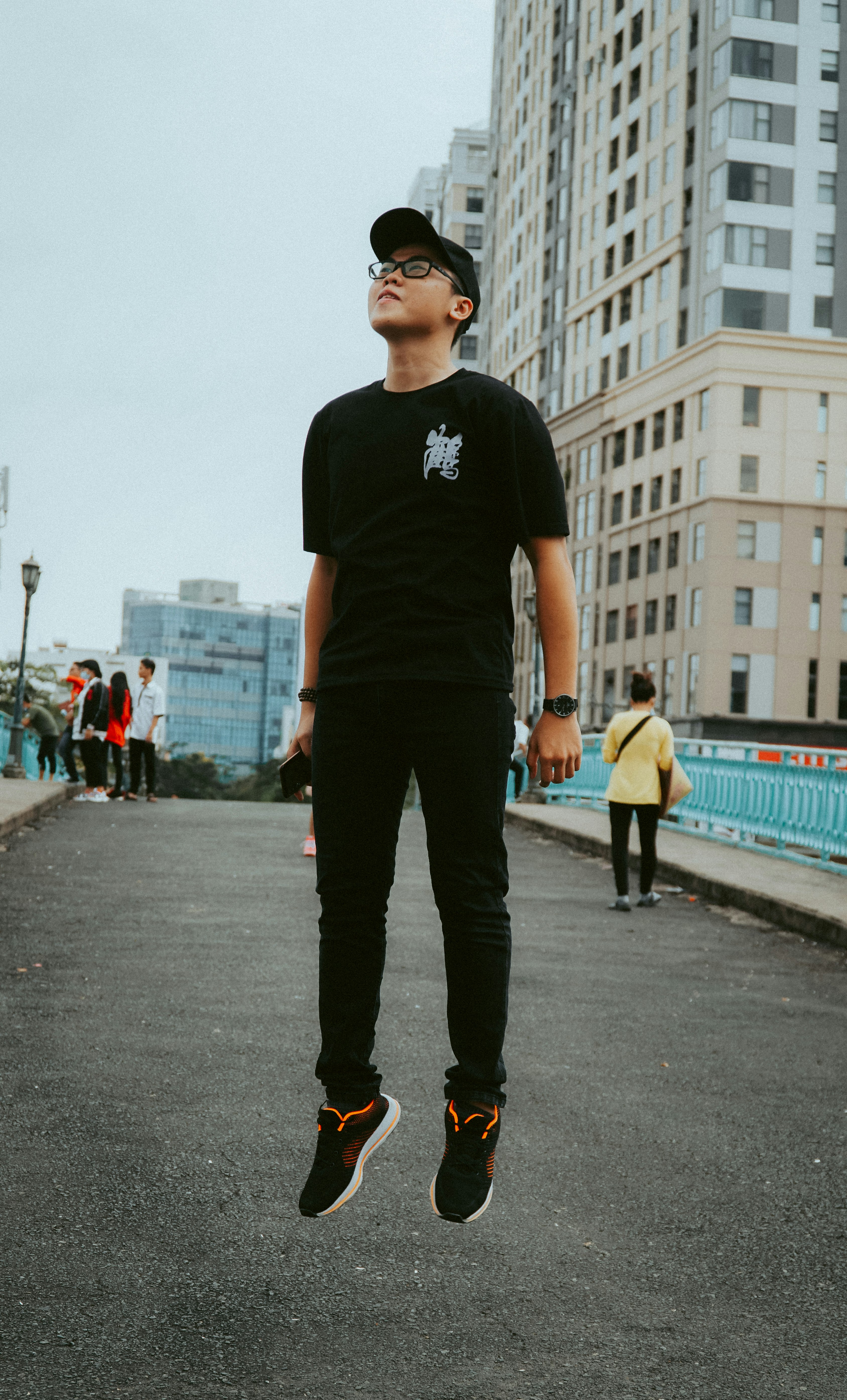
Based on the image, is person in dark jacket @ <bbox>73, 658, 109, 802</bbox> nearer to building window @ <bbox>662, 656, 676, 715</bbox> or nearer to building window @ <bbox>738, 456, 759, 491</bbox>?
building window @ <bbox>662, 656, 676, 715</bbox>

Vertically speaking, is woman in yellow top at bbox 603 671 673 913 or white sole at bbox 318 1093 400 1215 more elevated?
woman in yellow top at bbox 603 671 673 913

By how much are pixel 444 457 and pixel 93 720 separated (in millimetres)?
14552

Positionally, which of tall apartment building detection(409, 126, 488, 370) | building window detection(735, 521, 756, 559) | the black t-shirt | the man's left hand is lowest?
the man's left hand

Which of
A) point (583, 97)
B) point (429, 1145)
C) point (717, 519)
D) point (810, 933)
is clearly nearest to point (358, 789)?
point (429, 1145)

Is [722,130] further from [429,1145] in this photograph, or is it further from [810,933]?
[429,1145]

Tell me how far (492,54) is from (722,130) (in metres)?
49.0

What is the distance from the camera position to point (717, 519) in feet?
187

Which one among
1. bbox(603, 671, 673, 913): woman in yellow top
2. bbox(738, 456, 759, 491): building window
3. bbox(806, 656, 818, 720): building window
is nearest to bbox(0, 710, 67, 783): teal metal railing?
bbox(603, 671, 673, 913): woman in yellow top

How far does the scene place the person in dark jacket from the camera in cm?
1680

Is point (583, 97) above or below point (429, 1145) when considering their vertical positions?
above

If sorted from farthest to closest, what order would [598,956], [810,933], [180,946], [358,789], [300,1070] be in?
[810,933] < [598,956] < [180,946] < [300,1070] < [358,789]

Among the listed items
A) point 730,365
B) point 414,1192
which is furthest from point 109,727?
point 730,365

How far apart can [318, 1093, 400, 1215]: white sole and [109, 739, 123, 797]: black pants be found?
14.9 m

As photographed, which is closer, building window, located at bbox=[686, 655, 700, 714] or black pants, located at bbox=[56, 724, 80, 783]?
black pants, located at bbox=[56, 724, 80, 783]
